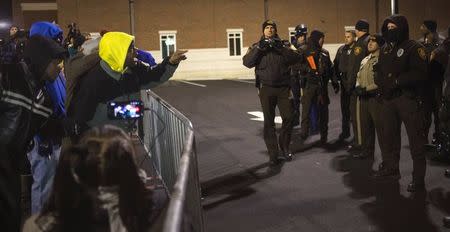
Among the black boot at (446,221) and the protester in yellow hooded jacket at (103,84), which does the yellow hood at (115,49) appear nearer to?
the protester in yellow hooded jacket at (103,84)

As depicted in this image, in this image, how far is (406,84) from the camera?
7133 mm

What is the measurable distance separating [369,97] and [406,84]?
1729mm

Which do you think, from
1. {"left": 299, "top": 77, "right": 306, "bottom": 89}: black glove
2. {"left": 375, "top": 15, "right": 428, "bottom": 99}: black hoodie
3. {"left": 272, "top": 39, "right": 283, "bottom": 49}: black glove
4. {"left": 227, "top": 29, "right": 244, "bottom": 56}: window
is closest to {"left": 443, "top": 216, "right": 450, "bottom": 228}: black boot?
{"left": 375, "top": 15, "right": 428, "bottom": 99}: black hoodie

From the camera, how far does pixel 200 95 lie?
900 inches

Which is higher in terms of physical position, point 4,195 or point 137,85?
point 137,85

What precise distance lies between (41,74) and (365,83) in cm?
504

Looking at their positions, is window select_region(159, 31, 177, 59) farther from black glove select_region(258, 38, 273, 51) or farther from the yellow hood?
the yellow hood

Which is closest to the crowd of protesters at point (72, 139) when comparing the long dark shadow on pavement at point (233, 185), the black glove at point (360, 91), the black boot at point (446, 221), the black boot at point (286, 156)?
the long dark shadow on pavement at point (233, 185)

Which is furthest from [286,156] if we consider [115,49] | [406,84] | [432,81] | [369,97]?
[115,49]

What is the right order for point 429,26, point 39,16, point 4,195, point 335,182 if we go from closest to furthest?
1. point 4,195
2. point 335,182
3. point 429,26
4. point 39,16

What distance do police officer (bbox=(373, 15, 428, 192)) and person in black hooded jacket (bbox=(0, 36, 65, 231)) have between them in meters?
4.03

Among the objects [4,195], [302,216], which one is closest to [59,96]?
[4,195]

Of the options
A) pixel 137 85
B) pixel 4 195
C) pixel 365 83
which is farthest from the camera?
pixel 365 83

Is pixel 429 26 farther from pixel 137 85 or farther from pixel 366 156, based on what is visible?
pixel 137 85
